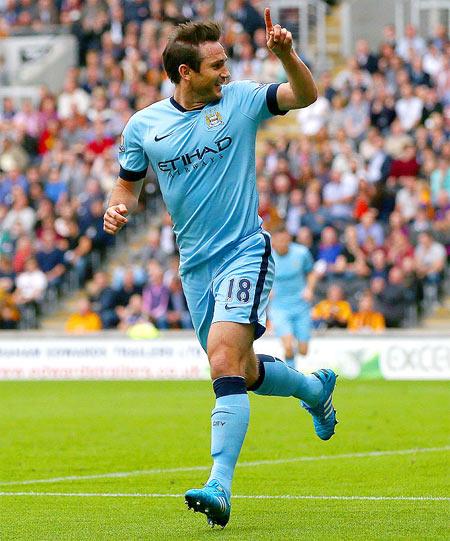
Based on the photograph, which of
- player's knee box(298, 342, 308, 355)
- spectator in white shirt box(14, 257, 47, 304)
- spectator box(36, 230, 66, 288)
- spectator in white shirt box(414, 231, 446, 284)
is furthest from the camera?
spectator box(36, 230, 66, 288)

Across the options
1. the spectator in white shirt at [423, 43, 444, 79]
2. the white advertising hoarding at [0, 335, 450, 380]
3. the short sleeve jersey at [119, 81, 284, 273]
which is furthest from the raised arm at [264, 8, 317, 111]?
the spectator in white shirt at [423, 43, 444, 79]

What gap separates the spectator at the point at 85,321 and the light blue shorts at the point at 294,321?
5775 mm

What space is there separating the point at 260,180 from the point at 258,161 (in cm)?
189

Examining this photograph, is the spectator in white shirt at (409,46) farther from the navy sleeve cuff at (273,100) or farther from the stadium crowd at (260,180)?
the navy sleeve cuff at (273,100)

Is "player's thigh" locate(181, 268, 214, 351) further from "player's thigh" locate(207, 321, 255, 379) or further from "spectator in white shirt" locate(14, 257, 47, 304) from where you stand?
"spectator in white shirt" locate(14, 257, 47, 304)

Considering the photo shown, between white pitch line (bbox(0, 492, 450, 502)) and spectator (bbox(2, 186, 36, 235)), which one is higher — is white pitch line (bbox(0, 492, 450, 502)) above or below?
above

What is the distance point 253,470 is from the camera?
34.1 feet

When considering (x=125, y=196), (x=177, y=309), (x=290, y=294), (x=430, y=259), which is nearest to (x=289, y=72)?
(x=125, y=196)

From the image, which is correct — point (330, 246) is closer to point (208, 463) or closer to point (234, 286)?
point (208, 463)

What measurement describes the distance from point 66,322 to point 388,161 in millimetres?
6856

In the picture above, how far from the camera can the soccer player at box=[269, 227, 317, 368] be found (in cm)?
1986

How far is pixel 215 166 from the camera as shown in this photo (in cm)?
802

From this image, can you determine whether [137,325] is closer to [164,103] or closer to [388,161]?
[388,161]

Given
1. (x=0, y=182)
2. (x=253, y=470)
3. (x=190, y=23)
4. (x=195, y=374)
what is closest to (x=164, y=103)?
(x=190, y=23)
